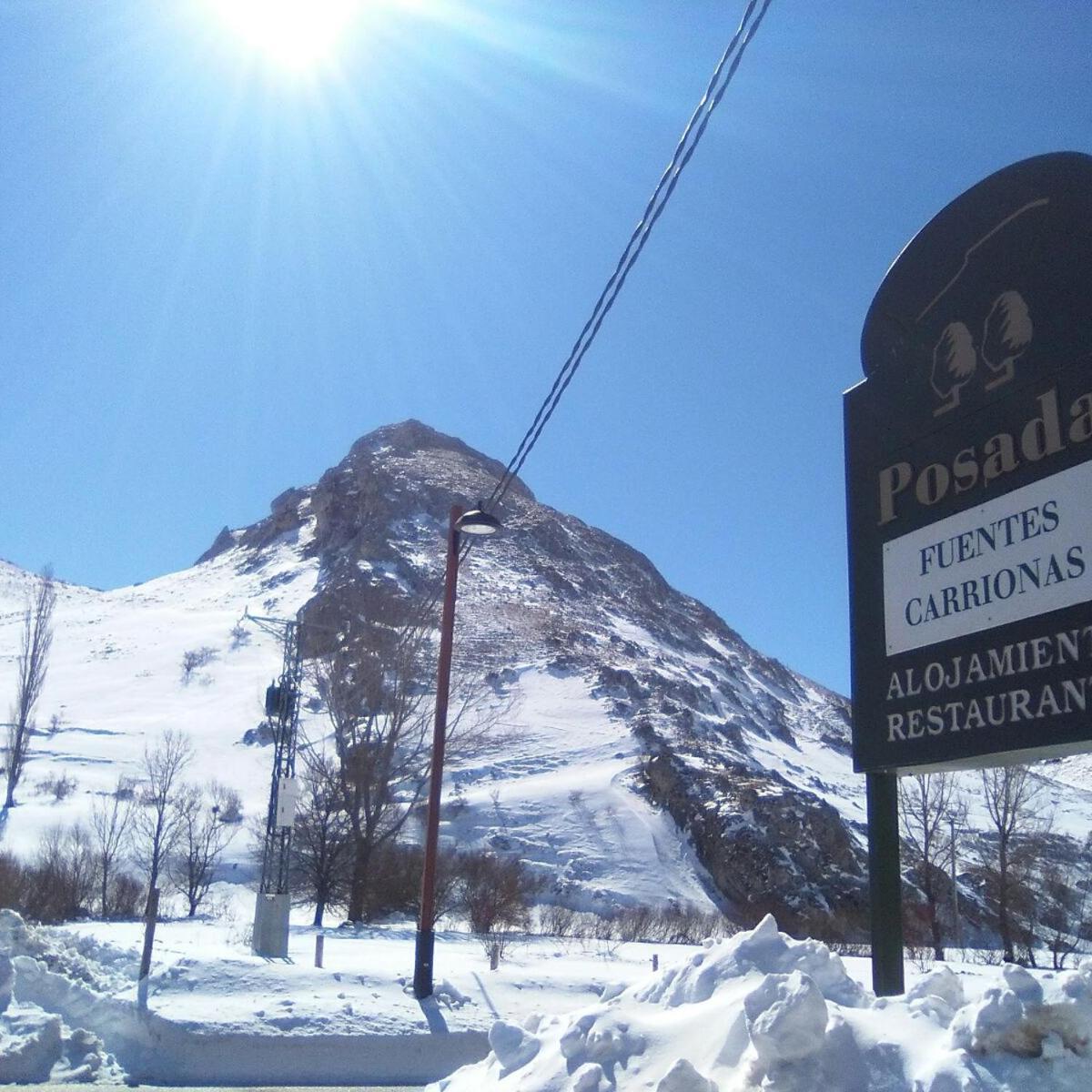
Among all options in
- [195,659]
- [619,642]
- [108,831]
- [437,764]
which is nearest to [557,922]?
[437,764]

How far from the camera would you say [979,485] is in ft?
19.7

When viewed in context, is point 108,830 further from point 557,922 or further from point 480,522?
point 480,522

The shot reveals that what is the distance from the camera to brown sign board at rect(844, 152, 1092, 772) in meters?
5.45

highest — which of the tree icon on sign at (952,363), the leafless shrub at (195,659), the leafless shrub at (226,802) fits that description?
the leafless shrub at (195,659)

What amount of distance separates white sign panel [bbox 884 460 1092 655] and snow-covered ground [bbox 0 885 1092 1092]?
1777 mm

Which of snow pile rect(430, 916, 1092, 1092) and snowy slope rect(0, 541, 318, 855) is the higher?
snowy slope rect(0, 541, 318, 855)

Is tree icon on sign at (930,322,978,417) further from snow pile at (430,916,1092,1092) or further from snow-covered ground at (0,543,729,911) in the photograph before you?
snow-covered ground at (0,543,729,911)

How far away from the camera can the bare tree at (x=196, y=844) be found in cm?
3403

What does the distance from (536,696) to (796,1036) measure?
58459 millimetres

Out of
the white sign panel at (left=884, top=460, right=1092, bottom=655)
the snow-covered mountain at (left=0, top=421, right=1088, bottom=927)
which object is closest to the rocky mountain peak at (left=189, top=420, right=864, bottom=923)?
the snow-covered mountain at (left=0, top=421, right=1088, bottom=927)

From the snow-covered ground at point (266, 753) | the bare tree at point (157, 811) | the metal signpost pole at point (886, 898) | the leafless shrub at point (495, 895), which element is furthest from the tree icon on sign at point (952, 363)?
the snow-covered ground at point (266, 753)

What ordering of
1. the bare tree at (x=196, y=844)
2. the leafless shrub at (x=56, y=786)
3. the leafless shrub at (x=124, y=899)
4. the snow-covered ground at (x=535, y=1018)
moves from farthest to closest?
the leafless shrub at (x=56, y=786)
the bare tree at (x=196, y=844)
the leafless shrub at (x=124, y=899)
the snow-covered ground at (x=535, y=1018)

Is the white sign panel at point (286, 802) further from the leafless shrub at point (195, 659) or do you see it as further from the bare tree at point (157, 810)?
the leafless shrub at point (195, 659)

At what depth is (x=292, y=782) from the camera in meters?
17.0
